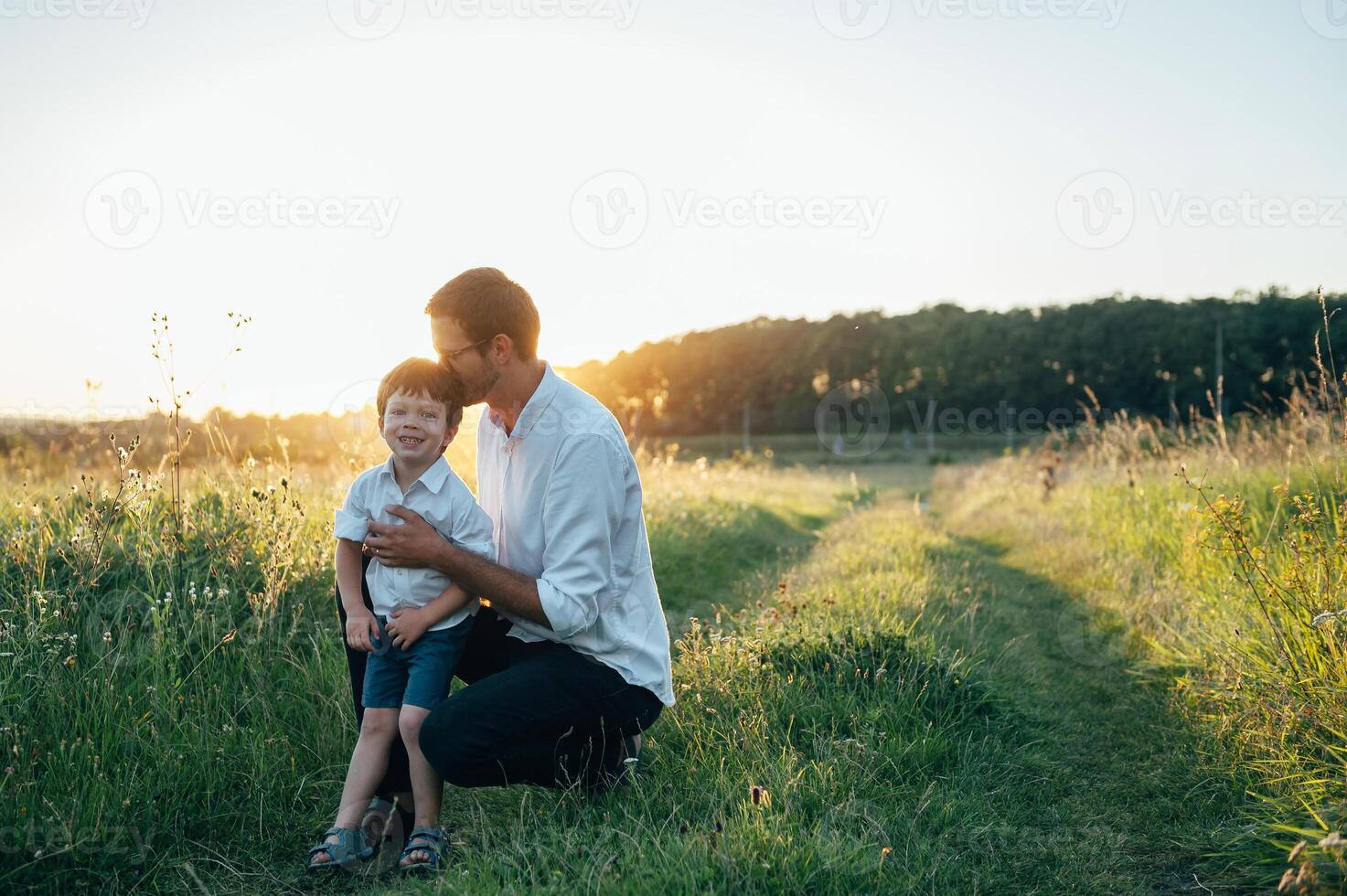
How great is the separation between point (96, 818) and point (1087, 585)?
21.7 ft

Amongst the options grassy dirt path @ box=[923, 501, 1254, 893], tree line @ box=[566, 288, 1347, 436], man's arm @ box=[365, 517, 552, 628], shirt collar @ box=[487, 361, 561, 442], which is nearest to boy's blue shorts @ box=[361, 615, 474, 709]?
man's arm @ box=[365, 517, 552, 628]

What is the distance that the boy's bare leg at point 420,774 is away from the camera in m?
2.86

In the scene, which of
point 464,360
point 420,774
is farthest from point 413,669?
point 464,360

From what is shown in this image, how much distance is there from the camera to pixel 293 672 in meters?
3.81

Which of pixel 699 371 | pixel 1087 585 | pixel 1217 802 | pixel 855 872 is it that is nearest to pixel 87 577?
pixel 855 872

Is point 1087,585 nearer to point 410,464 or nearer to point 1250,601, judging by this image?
point 1250,601

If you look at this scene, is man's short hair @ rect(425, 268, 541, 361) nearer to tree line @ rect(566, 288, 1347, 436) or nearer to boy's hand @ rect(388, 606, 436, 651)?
boy's hand @ rect(388, 606, 436, 651)

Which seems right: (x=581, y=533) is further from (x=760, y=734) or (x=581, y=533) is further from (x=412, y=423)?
(x=760, y=734)

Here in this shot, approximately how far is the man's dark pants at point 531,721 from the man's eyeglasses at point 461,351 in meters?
0.91

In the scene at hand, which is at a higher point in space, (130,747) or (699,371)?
(699,371)

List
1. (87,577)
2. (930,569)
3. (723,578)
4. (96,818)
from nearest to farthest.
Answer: (96,818) < (87,577) < (930,569) < (723,578)

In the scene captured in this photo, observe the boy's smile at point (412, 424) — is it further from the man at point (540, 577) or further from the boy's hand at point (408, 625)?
the boy's hand at point (408, 625)

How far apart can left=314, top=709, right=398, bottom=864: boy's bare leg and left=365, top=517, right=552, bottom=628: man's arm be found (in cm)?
54

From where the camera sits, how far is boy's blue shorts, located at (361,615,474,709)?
295 centimetres
